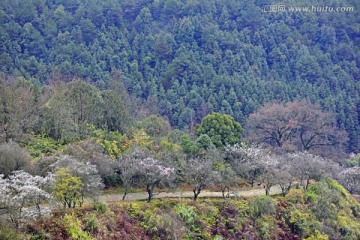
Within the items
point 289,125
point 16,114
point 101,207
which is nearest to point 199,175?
point 101,207

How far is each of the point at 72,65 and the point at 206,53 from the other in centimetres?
2360

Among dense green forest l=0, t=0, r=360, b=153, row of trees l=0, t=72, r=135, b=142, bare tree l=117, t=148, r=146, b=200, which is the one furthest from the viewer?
dense green forest l=0, t=0, r=360, b=153

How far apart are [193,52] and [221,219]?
186 feet

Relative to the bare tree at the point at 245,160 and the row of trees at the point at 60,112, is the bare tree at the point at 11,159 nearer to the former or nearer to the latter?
the row of trees at the point at 60,112

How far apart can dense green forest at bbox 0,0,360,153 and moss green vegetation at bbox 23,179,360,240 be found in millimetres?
32566

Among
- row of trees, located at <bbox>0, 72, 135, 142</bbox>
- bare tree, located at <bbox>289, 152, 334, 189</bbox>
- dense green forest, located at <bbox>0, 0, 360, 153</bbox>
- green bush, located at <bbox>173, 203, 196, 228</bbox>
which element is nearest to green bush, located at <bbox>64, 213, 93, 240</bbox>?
green bush, located at <bbox>173, 203, 196, 228</bbox>

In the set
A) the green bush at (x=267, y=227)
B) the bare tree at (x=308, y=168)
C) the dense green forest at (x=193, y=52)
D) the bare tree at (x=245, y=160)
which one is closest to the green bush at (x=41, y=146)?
the bare tree at (x=245, y=160)

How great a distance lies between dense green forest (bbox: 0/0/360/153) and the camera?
70.6 metres

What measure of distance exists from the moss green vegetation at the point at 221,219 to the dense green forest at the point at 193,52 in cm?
3257

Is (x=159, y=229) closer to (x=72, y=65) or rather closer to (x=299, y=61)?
(x=72, y=65)

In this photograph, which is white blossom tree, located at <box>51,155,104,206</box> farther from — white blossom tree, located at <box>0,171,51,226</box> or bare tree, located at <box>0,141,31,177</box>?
white blossom tree, located at <box>0,171,51,226</box>

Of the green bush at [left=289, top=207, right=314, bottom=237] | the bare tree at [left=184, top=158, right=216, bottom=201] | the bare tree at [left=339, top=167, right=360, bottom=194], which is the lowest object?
the green bush at [left=289, top=207, right=314, bottom=237]

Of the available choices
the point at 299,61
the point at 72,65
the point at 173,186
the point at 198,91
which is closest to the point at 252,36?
the point at 299,61

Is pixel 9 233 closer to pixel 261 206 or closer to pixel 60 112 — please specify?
pixel 60 112
